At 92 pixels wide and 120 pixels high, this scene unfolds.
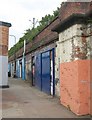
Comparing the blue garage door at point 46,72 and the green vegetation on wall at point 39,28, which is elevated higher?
the green vegetation on wall at point 39,28

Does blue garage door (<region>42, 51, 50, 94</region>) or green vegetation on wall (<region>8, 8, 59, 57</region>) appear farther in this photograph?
green vegetation on wall (<region>8, 8, 59, 57</region>)

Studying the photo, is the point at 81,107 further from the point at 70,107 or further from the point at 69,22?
the point at 69,22

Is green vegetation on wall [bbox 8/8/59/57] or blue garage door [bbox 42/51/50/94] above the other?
green vegetation on wall [bbox 8/8/59/57]

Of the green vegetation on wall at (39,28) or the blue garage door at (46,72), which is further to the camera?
the green vegetation on wall at (39,28)

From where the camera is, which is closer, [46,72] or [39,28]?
[46,72]

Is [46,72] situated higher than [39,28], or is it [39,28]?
[39,28]

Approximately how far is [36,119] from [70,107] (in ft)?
7.66

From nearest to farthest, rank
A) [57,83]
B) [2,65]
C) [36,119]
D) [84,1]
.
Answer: [36,119] → [84,1] → [57,83] → [2,65]

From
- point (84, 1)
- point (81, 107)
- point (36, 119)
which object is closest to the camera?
point (36, 119)

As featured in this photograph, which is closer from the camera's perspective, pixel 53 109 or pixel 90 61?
pixel 90 61

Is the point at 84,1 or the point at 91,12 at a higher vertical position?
the point at 84,1

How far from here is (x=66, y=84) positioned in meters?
13.5

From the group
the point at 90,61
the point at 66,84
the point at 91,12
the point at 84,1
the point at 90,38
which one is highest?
the point at 84,1

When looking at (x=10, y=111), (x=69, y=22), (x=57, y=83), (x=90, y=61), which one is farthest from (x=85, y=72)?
(x=57, y=83)
